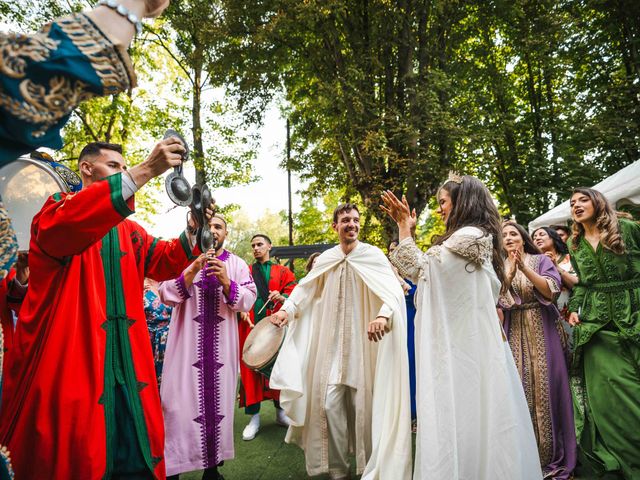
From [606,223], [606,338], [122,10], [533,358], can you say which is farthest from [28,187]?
[606,338]

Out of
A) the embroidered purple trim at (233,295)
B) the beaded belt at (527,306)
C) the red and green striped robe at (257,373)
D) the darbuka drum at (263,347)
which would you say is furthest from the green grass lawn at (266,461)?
the embroidered purple trim at (233,295)

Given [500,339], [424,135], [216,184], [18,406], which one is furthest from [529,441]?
[216,184]

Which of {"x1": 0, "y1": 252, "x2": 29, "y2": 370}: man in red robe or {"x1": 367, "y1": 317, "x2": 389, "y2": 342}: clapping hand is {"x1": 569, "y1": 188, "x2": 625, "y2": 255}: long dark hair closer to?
{"x1": 367, "y1": 317, "x2": 389, "y2": 342}: clapping hand

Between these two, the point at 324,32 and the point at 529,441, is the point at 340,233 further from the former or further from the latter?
the point at 324,32

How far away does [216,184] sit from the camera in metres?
17.8

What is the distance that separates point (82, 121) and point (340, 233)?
57.9 feet

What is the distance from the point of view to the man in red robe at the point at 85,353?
1.62 m

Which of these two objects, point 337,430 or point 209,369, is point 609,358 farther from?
point 209,369

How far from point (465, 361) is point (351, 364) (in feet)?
4.50

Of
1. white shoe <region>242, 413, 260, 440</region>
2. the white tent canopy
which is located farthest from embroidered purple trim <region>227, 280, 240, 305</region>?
the white tent canopy

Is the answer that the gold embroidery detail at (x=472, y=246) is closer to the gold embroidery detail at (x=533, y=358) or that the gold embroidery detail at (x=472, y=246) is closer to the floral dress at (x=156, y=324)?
the gold embroidery detail at (x=533, y=358)

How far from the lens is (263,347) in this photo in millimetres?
3977

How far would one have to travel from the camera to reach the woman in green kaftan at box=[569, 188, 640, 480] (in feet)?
12.1

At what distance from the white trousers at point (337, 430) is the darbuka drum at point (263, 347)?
63 cm
